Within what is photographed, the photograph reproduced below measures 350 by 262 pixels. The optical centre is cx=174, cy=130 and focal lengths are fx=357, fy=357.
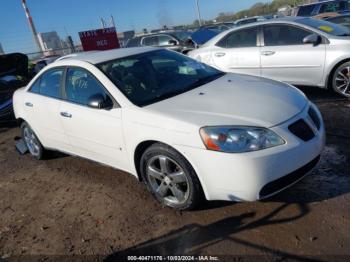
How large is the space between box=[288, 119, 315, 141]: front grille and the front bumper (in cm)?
3

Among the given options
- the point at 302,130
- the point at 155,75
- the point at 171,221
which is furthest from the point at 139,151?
the point at 302,130

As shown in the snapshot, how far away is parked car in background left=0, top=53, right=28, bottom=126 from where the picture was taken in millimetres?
8172

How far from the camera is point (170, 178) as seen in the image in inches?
132

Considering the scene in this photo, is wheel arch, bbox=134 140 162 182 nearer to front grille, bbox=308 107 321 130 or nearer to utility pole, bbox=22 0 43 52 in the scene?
front grille, bbox=308 107 321 130

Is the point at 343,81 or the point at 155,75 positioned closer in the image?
the point at 155,75

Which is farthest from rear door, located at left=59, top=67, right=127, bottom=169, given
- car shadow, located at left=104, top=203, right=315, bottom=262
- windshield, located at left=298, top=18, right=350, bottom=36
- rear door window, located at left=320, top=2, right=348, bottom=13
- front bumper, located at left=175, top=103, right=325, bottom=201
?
rear door window, located at left=320, top=2, right=348, bottom=13

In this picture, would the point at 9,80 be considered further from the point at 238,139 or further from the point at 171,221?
the point at 238,139

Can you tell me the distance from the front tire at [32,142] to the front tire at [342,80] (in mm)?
4829

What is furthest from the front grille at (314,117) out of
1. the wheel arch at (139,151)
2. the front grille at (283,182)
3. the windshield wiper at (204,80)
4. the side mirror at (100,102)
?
the side mirror at (100,102)

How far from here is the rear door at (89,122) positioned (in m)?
3.66

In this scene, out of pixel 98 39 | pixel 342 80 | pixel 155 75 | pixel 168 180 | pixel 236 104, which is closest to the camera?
pixel 236 104

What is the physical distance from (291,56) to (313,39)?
0.47 meters

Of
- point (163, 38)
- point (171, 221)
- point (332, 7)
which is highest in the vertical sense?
point (163, 38)

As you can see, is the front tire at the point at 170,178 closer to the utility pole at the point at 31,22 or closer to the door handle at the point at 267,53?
the door handle at the point at 267,53
